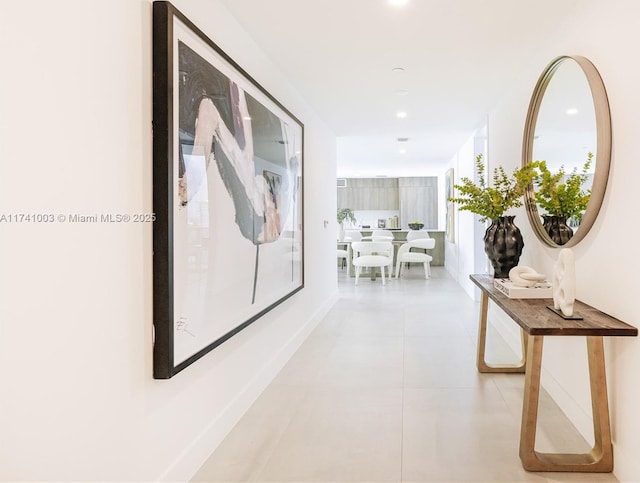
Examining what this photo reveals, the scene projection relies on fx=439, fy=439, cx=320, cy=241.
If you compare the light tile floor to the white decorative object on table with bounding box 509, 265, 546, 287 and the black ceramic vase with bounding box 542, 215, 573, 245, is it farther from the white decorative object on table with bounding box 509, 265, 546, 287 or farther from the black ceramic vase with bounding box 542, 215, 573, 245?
the black ceramic vase with bounding box 542, 215, 573, 245

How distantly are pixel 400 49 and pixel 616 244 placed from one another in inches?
70.4

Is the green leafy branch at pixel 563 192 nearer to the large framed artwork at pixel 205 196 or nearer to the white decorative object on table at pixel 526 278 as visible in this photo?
the white decorative object on table at pixel 526 278

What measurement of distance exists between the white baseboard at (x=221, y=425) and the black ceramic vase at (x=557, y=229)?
1954mm

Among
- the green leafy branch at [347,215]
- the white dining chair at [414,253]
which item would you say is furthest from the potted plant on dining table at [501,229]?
the green leafy branch at [347,215]

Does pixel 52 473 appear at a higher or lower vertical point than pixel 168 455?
higher

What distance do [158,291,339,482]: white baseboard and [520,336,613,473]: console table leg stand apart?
140 centimetres

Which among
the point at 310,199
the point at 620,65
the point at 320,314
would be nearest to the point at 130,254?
the point at 620,65

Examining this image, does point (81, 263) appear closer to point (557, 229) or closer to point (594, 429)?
point (594, 429)

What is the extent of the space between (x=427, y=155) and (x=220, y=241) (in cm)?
655

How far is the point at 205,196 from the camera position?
190cm

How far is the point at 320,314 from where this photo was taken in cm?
478

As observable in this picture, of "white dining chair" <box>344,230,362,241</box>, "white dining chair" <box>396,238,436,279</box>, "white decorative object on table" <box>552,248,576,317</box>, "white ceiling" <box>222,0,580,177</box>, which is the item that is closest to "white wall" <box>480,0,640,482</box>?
"white decorative object on table" <box>552,248,576,317</box>

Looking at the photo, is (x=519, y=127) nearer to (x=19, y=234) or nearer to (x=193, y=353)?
(x=193, y=353)

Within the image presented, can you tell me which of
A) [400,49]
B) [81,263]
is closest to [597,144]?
[400,49]
